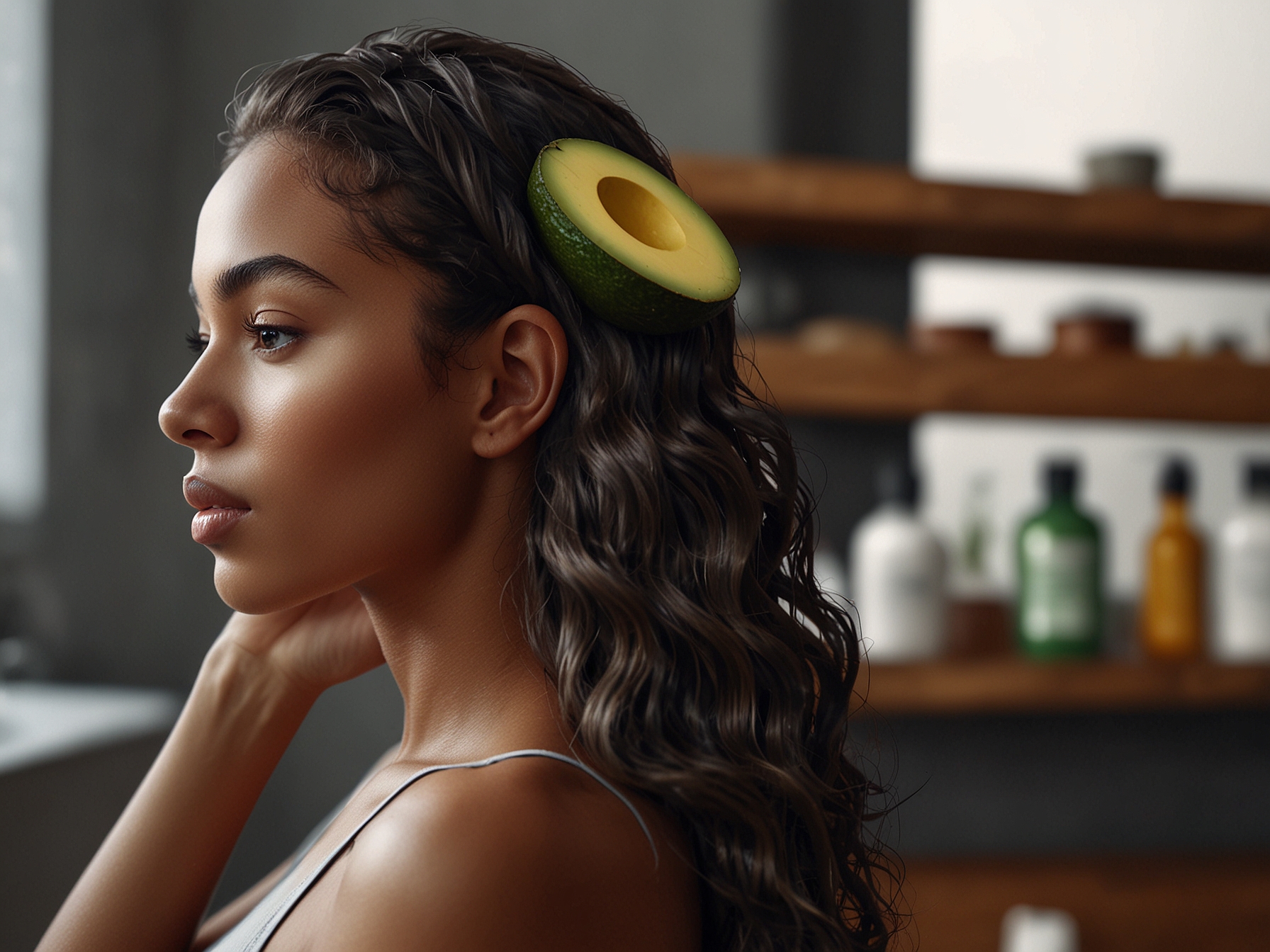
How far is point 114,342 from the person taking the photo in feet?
5.32

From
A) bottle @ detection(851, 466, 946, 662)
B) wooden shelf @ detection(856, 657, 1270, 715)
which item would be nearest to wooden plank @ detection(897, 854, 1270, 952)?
wooden shelf @ detection(856, 657, 1270, 715)

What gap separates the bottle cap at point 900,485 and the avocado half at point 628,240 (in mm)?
974

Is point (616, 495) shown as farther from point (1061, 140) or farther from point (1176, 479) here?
point (1061, 140)

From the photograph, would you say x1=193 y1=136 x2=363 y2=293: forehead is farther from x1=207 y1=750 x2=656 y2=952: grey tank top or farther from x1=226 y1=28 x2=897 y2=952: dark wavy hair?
x1=207 y1=750 x2=656 y2=952: grey tank top

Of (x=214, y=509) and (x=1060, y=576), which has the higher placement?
(x=214, y=509)

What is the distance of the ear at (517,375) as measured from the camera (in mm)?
562

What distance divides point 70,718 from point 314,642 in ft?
2.45

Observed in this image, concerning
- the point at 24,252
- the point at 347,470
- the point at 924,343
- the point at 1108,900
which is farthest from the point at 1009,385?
the point at 24,252

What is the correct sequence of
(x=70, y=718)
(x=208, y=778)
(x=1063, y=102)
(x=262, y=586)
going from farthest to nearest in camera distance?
(x=1063, y=102) < (x=70, y=718) < (x=208, y=778) < (x=262, y=586)

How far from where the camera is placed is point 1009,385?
152cm

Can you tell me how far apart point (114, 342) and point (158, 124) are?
0.34 m

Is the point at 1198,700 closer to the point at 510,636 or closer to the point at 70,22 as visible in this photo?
the point at 510,636

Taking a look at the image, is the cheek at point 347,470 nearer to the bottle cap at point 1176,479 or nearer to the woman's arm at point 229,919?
the woman's arm at point 229,919

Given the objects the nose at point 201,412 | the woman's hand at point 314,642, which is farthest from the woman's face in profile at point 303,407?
the woman's hand at point 314,642
